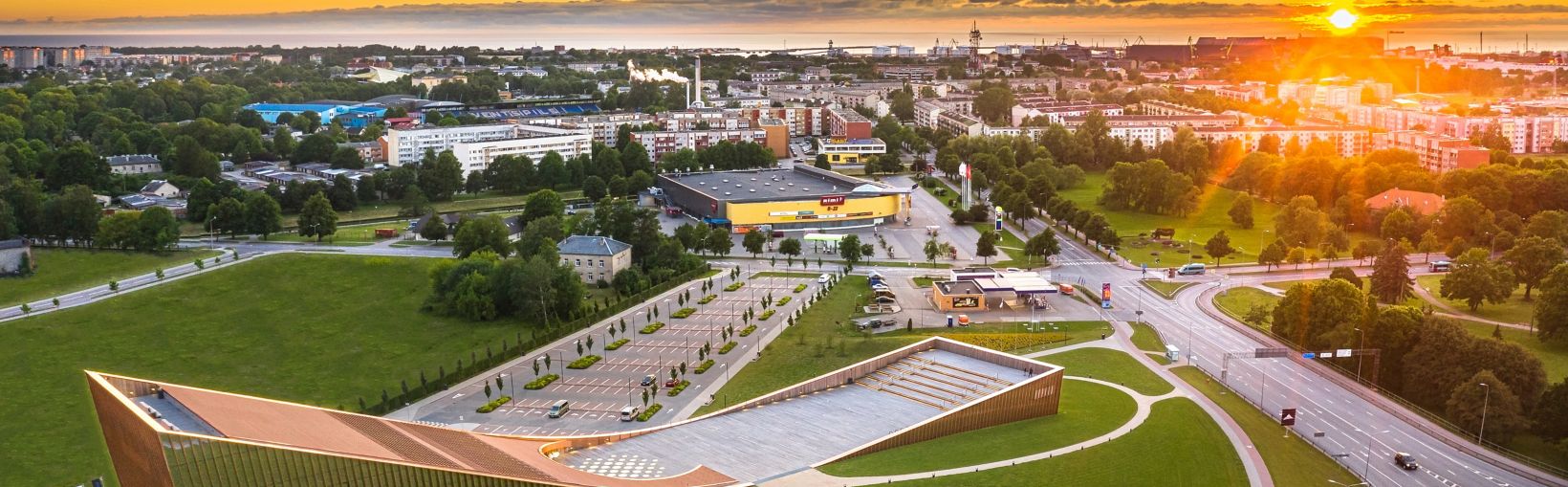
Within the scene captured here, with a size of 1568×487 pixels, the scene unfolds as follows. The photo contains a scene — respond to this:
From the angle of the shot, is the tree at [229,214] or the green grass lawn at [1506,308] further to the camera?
the tree at [229,214]

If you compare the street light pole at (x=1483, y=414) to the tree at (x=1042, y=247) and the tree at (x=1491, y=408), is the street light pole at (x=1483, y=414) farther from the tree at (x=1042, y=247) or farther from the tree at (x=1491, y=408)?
the tree at (x=1042, y=247)

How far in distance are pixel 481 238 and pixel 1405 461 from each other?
3142 centimetres

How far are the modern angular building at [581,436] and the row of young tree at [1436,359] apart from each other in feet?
29.6

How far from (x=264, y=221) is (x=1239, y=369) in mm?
36569

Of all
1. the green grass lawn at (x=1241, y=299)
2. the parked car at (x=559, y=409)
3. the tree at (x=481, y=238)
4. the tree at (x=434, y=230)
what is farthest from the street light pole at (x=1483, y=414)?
the tree at (x=434, y=230)

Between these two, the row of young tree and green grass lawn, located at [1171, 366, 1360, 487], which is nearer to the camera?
green grass lawn, located at [1171, 366, 1360, 487]

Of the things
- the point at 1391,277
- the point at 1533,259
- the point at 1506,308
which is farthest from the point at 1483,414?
the point at 1533,259

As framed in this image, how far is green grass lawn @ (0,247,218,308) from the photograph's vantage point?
125 feet

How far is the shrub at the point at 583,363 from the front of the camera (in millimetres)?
33219

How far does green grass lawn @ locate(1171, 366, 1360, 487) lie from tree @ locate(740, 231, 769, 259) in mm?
22818

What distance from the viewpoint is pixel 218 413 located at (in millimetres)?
16281

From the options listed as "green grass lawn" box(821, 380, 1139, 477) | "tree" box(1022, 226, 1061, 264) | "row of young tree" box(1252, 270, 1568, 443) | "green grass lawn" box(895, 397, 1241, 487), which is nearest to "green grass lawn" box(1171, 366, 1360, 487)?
"green grass lawn" box(895, 397, 1241, 487)

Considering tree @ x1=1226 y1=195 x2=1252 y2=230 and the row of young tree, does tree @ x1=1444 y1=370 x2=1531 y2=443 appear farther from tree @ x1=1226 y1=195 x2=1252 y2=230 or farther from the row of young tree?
tree @ x1=1226 y1=195 x2=1252 y2=230

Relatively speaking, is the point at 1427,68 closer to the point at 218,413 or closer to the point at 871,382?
the point at 871,382
